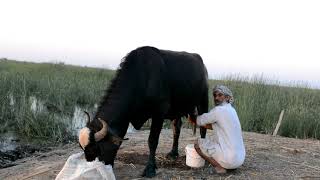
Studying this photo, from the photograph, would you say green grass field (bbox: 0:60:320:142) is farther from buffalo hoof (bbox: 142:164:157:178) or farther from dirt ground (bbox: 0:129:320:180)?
buffalo hoof (bbox: 142:164:157:178)

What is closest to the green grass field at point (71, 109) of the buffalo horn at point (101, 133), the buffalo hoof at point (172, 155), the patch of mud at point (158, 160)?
the patch of mud at point (158, 160)

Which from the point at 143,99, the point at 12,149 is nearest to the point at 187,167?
the point at 143,99

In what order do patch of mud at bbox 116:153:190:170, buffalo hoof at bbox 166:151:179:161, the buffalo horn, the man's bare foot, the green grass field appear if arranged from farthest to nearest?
1. the green grass field
2. buffalo hoof at bbox 166:151:179:161
3. patch of mud at bbox 116:153:190:170
4. the man's bare foot
5. the buffalo horn

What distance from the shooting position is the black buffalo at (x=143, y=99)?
625cm

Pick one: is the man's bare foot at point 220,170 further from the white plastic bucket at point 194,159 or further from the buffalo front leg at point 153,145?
the buffalo front leg at point 153,145

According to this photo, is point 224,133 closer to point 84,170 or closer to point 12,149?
point 84,170

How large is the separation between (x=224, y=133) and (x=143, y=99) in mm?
1274

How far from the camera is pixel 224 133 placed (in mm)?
7074

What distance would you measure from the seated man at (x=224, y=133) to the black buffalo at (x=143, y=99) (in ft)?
2.17

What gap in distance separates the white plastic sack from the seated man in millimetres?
1628

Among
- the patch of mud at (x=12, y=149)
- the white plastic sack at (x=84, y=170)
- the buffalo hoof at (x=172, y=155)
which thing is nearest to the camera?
the white plastic sack at (x=84, y=170)

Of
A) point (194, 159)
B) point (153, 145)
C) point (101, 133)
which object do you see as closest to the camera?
point (101, 133)

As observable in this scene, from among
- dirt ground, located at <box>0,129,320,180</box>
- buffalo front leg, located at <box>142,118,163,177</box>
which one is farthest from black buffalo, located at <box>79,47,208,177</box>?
dirt ground, located at <box>0,129,320,180</box>

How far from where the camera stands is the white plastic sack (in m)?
6.19
